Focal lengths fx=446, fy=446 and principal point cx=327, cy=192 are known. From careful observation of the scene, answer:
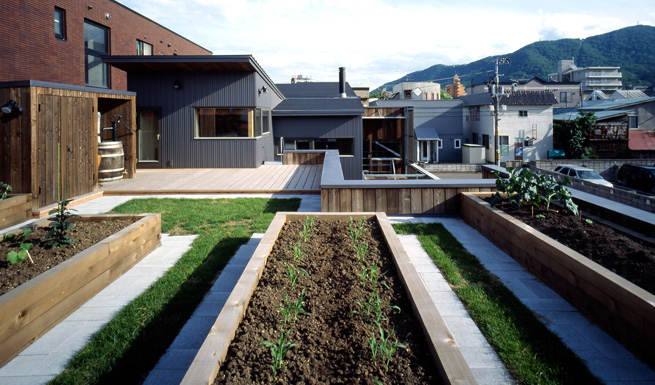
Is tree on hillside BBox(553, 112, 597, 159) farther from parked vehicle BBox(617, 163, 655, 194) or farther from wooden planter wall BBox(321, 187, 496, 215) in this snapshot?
wooden planter wall BBox(321, 187, 496, 215)

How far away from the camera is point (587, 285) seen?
11.6 feet

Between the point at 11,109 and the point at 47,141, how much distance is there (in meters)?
0.70

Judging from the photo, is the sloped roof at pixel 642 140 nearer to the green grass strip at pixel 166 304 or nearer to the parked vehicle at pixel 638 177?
the parked vehicle at pixel 638 177

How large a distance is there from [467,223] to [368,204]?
1599 mm

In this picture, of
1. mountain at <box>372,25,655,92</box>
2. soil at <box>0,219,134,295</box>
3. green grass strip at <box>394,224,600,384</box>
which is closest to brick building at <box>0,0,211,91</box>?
soil at <box>0,219,134,295</box>

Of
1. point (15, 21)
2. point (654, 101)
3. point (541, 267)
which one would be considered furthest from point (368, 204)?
point (654, 101)

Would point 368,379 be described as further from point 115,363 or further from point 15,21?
point 15,21

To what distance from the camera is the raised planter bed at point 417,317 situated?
2.13 meters

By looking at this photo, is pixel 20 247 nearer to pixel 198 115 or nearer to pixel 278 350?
pixel 278 350

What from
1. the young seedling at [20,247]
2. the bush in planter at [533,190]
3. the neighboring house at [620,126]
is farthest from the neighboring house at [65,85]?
the neighboring house at [620,126]

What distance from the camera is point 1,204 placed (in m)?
6.37

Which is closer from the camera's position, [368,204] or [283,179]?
[368,204]

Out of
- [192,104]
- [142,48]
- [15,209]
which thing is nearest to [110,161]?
[15,209]

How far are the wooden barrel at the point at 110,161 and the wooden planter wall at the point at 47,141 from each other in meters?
1.29
